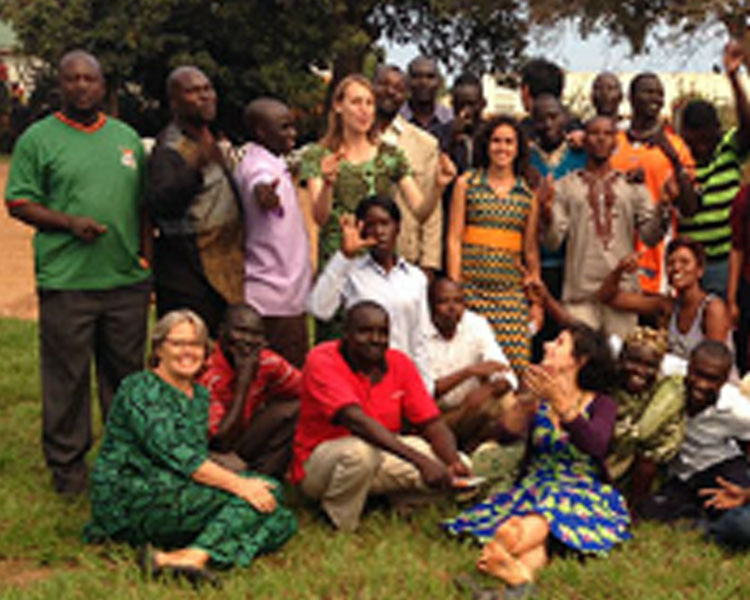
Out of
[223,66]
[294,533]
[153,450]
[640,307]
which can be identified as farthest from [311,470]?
[223,66]

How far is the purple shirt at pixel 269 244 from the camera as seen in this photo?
6113 mm

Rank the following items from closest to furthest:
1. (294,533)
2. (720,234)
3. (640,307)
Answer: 1. (294,533)
2. (640,307)
3. (720,234)

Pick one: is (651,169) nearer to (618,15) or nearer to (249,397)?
(249,397)

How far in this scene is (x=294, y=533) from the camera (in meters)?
5.45

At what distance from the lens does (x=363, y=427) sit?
5398 millimetres

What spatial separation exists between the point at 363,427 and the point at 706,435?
1.69 metres

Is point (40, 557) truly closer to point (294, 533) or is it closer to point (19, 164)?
point (294, 533)

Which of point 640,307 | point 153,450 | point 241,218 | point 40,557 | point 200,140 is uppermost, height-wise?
point 200,140

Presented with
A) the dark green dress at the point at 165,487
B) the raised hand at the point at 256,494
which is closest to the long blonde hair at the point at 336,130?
the dark green dress at the point at 165,487

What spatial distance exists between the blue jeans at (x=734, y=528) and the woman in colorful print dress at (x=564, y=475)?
0.42m

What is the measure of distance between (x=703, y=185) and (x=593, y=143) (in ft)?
3.19

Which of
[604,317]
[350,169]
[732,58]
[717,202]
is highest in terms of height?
[732,58]

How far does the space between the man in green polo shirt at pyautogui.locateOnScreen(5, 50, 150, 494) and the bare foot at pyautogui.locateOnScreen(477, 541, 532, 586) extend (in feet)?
7.41

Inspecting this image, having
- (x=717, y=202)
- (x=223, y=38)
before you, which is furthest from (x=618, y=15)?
(x=717, y=202)
